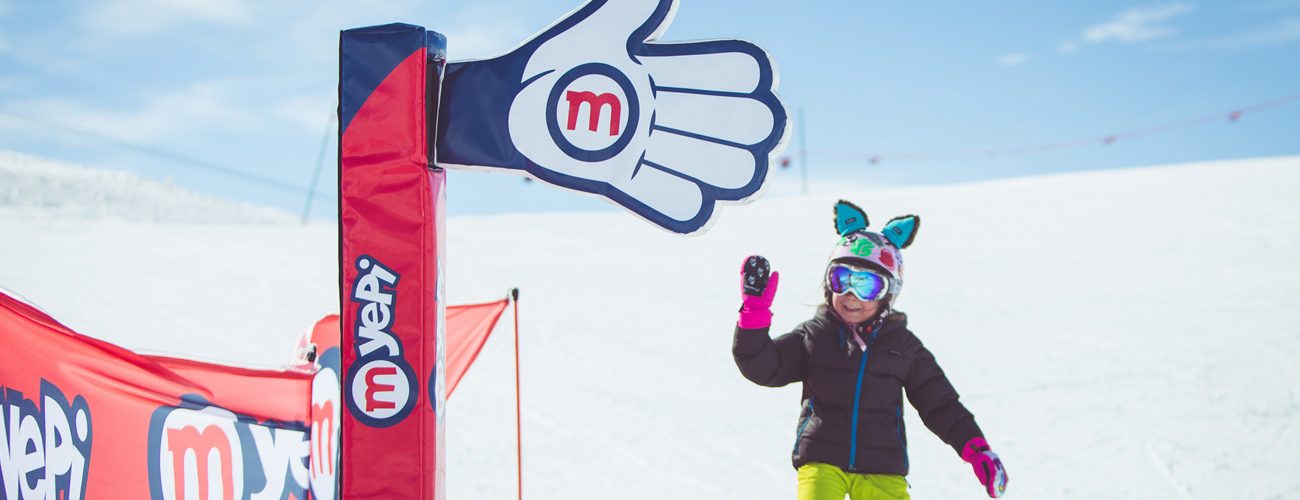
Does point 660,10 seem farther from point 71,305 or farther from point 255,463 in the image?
point 71,305

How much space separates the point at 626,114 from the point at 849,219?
107 cm

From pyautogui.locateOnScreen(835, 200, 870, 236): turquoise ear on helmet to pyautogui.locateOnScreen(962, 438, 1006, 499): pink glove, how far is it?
2.73 feet

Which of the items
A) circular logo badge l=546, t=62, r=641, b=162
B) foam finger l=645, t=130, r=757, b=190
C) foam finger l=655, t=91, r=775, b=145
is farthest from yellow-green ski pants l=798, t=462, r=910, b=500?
circular logo badge l=546, t=62, r=641, b=162

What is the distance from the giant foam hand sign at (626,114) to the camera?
105 inches

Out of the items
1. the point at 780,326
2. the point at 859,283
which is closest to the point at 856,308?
the point at 859,283

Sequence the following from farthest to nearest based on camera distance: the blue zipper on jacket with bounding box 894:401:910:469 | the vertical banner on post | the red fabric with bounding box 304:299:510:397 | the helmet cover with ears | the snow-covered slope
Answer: the snow-covered slope
the red fabric with bounding box 304:299:510:397
the helmet cover with ears
the blue zipper on jacket with bounding box 894:401:910:469
the vertical banner on post

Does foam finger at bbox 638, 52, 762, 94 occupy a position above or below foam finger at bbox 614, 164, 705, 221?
above

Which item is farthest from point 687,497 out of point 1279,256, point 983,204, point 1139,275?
point 983,204

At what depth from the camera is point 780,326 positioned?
8898 mm

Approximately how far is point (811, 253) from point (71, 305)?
28.8ft

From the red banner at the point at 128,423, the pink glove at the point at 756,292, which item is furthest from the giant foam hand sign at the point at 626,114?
the red banner at the point at 128,423

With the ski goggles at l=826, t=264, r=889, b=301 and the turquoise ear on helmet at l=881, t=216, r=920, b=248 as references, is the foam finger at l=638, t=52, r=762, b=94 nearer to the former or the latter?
the ski goggles at l=826, t=264, r=889, b=301

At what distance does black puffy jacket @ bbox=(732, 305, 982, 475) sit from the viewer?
2969 mm

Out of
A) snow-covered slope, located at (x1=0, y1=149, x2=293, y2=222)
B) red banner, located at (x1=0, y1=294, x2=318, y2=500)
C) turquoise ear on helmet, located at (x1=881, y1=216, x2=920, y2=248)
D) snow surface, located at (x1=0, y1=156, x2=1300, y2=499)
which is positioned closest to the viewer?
red banner, located at (x1=0, y1=294, x2=318, y2=500)
